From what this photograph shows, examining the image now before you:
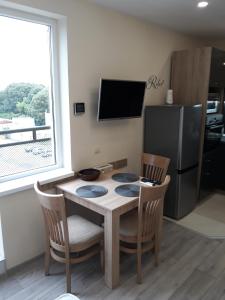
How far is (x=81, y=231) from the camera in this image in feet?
6.70

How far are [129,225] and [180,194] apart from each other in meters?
1.15

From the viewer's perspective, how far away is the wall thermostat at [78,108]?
242 centimetres

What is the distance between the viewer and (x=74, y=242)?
192cm

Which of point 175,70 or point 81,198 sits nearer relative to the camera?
point 81,198

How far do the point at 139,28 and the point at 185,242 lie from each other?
2.51 m

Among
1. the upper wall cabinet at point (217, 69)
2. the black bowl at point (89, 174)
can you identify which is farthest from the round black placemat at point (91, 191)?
the upper wall cabinet at point (217, 69)

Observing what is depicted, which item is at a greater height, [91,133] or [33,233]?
[91,133]

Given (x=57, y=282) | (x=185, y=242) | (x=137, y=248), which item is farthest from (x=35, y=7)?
(x=185, y=242)

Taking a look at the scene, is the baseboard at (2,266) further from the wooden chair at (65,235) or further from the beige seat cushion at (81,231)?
the beige seat cushion at (81,231)

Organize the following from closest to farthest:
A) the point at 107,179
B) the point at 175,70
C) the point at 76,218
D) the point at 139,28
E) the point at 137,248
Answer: the point at 137,248
the point at 76,218
the point at 107,179
the point at 139,28
the point at 175,70

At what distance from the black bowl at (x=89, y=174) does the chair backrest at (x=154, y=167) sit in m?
0.67

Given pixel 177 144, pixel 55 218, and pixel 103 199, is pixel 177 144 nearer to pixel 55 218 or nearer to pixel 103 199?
pixel 103 199

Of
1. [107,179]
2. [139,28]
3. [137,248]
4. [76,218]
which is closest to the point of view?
[137,248]

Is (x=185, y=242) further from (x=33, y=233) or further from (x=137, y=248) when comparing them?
(x=33, y=233)
